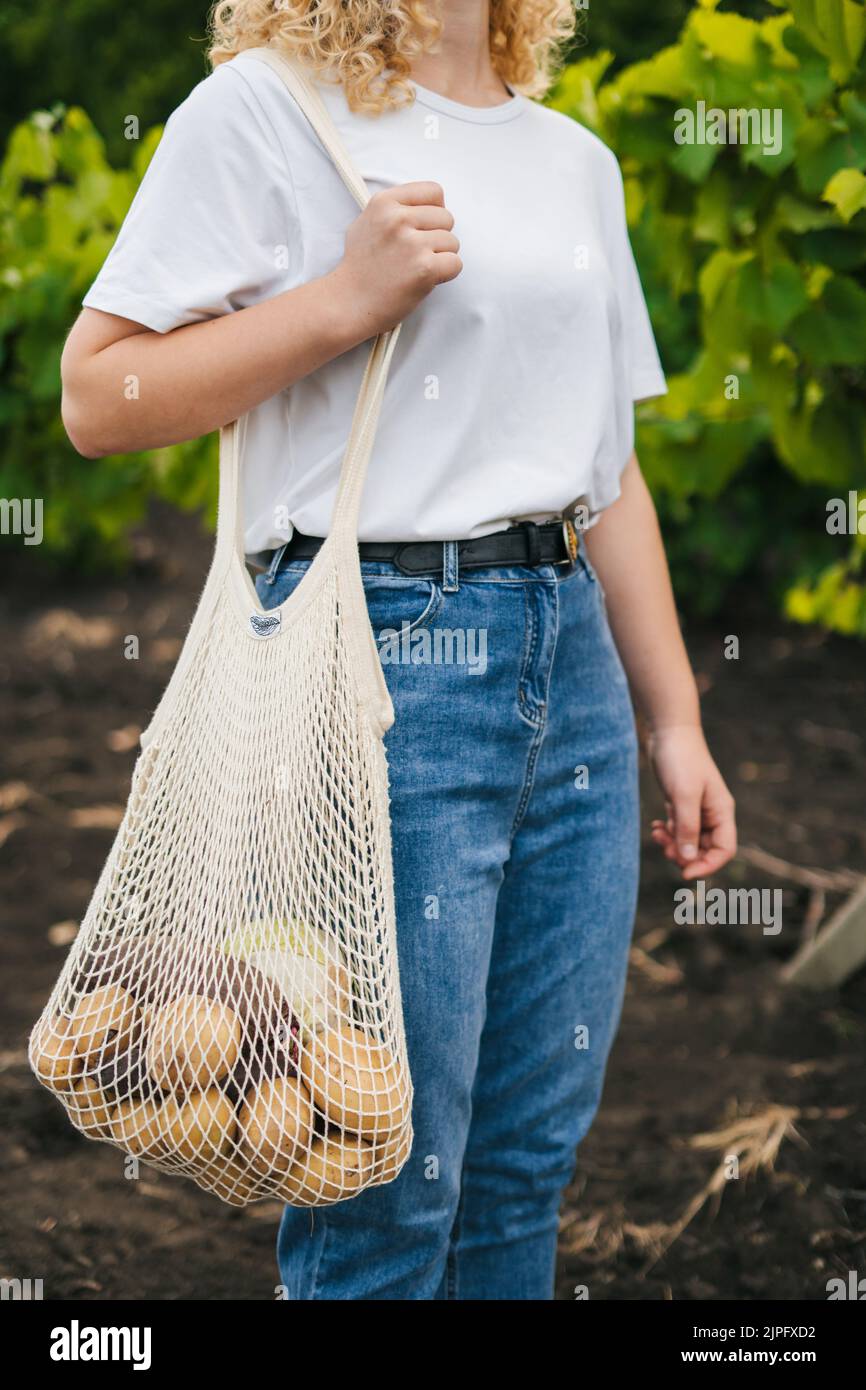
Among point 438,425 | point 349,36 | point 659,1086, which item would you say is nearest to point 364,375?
point 438,425

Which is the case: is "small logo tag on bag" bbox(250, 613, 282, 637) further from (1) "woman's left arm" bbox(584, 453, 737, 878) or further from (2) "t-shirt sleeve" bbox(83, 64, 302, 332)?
(1) "woman's left arm" bbox(584, 453, 737, 878)

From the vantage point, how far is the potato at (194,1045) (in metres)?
1.15

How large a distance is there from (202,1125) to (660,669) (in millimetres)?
716

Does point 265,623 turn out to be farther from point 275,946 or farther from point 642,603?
point 642,603

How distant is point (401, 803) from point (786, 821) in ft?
9.71

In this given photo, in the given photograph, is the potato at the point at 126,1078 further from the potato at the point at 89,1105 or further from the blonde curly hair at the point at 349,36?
the blonde curly hair at the point at 349,36

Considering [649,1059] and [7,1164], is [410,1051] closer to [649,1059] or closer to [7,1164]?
[7,1164]

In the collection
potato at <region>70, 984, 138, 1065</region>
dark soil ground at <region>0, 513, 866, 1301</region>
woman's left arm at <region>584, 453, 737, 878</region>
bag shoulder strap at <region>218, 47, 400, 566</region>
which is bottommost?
dark soil ground at <region>0, 513, 866, 1301</region>

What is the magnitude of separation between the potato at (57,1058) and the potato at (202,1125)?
105mm

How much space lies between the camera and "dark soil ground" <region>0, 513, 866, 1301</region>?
231 cm

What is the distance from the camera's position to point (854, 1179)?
250 cm

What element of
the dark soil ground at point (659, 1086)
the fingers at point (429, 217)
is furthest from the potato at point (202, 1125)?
the dark soil ground at point (659, 1086)

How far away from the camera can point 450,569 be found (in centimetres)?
124

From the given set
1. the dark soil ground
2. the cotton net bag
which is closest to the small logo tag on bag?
the cotton net bag
